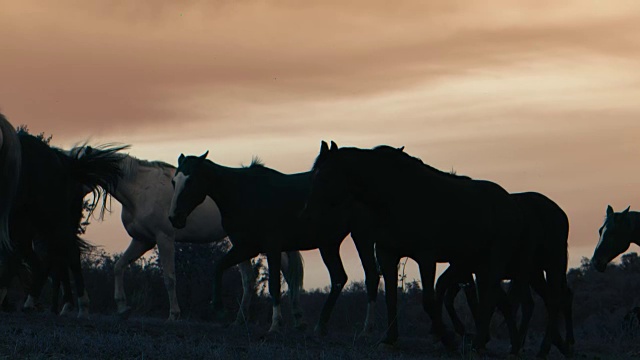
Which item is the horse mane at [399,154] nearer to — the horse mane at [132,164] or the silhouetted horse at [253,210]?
the silhouetted horse at [253,210]

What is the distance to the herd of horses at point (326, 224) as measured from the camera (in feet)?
37.7

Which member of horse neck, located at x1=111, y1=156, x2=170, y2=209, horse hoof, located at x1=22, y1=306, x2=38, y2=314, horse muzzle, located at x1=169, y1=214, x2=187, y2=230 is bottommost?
horse hoof, located at x1=22, y1=306, x2=38, y2=314

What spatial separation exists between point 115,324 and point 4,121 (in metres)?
2.98

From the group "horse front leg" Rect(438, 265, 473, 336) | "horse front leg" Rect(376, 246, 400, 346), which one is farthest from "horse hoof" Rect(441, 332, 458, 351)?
"horse front leg" Rect(376, 246, 400, 346)

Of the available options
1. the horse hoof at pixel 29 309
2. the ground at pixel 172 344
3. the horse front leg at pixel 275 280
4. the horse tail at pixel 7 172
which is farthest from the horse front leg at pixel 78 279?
the horse front leg at pixel 275 280

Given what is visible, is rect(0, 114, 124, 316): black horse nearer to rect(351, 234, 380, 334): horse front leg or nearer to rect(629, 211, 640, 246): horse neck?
rect(351, 234, 380, 334): horse front leg

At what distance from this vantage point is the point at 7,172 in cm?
1321

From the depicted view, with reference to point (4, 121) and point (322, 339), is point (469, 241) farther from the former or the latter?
point (4, 121)

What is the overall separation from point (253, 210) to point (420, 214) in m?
3.42

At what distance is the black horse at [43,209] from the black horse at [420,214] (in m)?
4.45

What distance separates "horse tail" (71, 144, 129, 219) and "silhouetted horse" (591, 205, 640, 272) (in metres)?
7.98

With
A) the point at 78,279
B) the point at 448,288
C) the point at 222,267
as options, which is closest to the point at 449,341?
the point at 448,288

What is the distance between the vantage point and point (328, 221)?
15055 millimetres

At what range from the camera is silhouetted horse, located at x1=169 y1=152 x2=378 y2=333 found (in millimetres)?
13836
